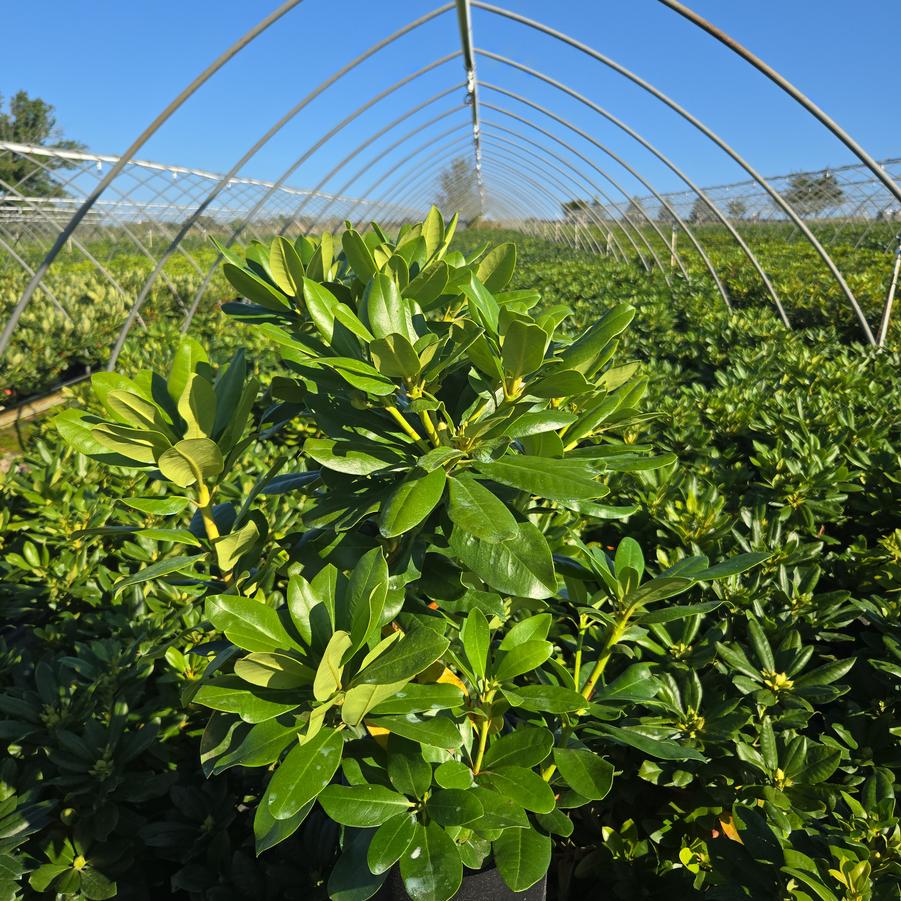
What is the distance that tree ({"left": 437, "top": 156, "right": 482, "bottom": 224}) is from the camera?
26.3 meters

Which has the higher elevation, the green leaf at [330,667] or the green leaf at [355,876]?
the green leaf at [330,667]

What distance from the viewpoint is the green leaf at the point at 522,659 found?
987 mm

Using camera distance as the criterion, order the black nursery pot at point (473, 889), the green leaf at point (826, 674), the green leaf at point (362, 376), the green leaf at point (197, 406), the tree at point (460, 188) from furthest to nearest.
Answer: the tree at point (460, 188) → the green leaf at point (826, 674) → the black nursery pot at point (473, 889) → the green leaf at point (197, 406) → the green leaf at point (362, 376)

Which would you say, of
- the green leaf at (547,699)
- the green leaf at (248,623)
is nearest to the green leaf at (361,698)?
the green leaf at (248,623)

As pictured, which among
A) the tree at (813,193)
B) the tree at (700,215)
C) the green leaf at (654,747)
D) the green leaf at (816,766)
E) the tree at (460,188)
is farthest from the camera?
the tree at (700,215)

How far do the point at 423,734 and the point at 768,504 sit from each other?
6.35 feet

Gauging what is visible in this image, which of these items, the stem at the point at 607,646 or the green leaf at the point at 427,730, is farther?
the stem at the point at 607,646

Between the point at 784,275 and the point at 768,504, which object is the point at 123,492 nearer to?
the point at 768,504

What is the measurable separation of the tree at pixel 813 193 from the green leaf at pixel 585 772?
23.3 metres

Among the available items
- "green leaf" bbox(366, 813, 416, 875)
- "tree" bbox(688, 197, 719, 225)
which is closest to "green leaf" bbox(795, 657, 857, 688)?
"green leaf" bbox(366, 813, 416, 875)

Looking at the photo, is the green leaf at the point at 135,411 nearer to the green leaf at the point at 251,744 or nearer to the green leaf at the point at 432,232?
the green leaf at the point at 251,744

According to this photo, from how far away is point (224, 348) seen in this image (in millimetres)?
5340

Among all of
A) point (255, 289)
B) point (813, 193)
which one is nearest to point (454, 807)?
point (255, 289)

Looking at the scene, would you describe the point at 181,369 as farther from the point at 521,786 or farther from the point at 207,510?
the point at 521,786
